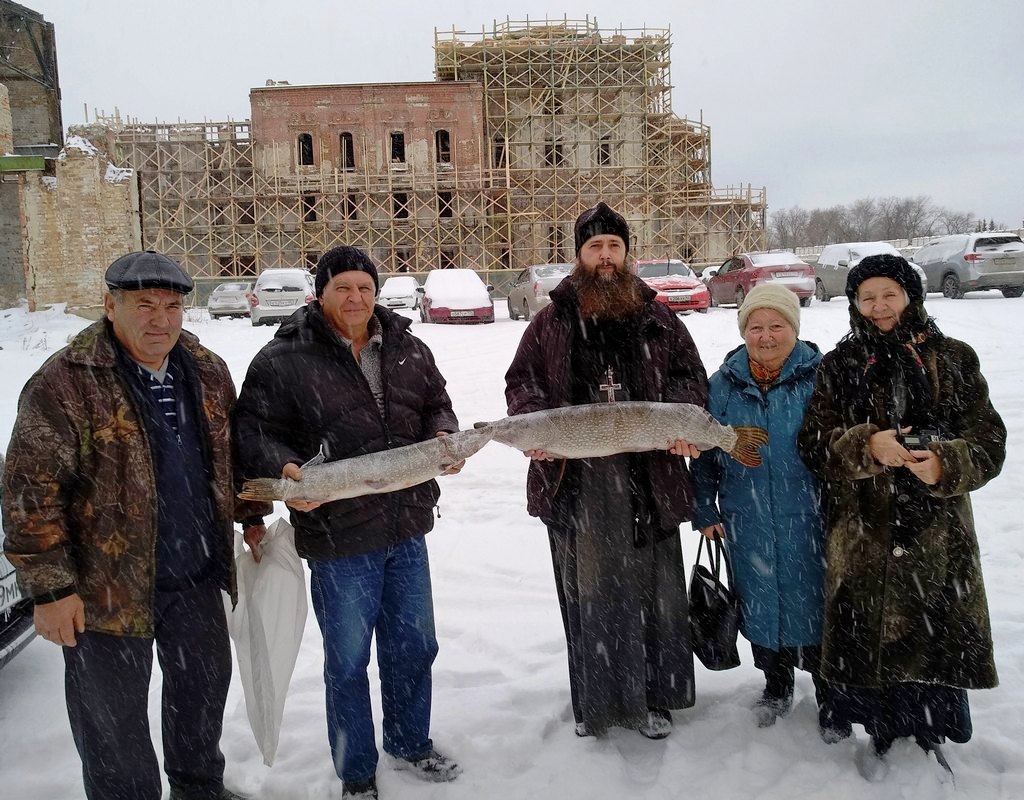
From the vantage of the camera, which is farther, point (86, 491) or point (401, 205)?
point (401, 205)

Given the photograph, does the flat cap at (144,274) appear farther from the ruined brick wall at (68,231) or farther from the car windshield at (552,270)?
the ruined brick wall at (68,231)

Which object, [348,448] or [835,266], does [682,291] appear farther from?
[348,448]

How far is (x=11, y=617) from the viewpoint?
11.5 ft

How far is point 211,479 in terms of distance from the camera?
9.30ft

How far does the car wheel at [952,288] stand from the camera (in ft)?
57.1

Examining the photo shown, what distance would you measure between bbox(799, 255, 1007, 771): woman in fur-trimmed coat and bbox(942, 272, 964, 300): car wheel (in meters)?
17.2

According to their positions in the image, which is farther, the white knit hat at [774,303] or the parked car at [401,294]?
the parked car at [401,294]

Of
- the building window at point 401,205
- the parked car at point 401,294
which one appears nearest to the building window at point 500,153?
the building window at point 401,205

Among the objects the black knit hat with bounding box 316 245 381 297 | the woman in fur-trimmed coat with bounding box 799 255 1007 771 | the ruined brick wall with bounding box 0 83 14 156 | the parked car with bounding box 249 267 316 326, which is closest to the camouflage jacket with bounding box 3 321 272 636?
the black knit hat with bounding box 316 245 381 297

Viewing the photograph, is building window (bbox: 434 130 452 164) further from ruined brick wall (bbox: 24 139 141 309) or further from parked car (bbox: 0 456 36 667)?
parked car (bbox: 0 456 36 667)

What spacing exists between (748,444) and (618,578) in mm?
797

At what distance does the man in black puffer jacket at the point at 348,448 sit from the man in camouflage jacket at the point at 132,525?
231mm

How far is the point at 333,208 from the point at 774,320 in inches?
1257

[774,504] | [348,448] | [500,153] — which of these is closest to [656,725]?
[774,504]
